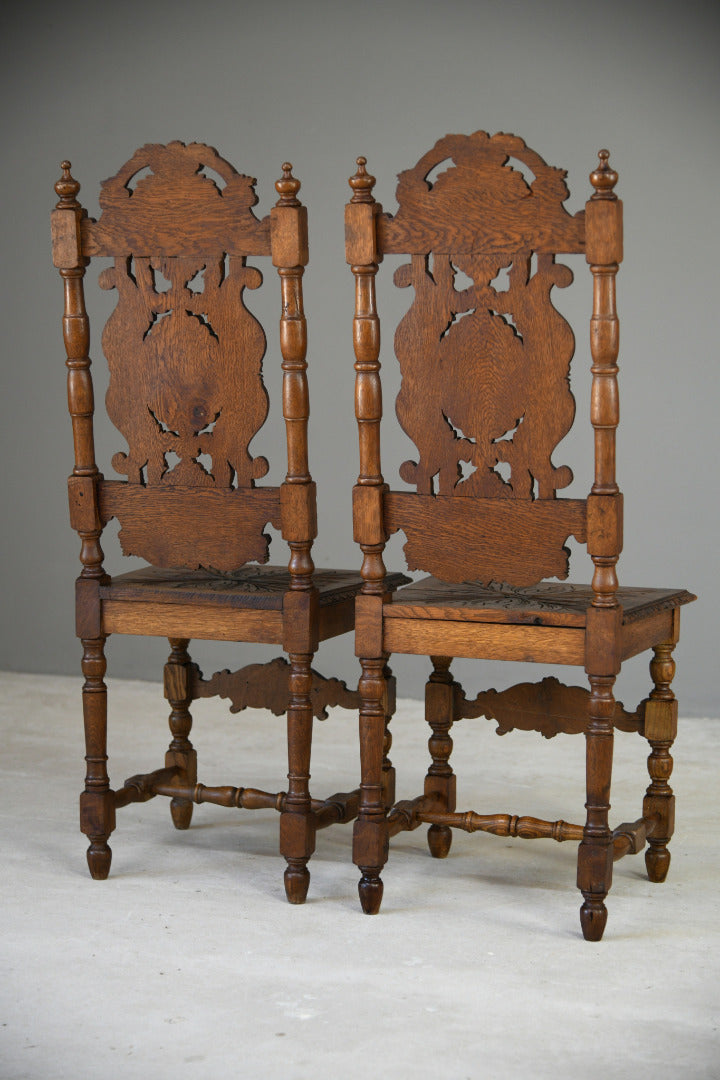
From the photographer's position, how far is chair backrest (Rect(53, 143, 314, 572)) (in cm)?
366

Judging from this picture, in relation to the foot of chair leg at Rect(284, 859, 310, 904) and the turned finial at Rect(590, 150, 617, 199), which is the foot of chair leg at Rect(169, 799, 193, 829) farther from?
the turned finial at Rect(590, 150, 617, 199)

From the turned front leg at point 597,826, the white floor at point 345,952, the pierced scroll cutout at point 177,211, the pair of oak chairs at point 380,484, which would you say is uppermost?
the pierced scroll cutout at point 177,211

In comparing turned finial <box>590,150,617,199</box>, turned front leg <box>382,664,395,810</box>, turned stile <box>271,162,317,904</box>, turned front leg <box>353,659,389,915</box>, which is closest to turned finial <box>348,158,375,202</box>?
turned stile <box>271,162,317,904</box>

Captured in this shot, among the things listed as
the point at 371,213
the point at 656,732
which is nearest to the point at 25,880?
the point at 656,732

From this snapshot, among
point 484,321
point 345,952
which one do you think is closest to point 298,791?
point 345,952

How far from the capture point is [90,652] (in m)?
3.93

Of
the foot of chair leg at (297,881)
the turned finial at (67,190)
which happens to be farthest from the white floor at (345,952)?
the turned finial at (67,190)

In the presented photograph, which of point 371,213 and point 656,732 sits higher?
point 371,213

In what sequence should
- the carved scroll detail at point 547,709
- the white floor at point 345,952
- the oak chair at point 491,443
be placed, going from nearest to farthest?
the white floor at point 345,952 < the oak chair at point 491,443 < the carved scroll detail at point 547,709

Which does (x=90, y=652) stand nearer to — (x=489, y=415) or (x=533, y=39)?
(x=489, y=415)

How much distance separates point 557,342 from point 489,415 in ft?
0.76

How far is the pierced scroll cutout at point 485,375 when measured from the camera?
3430mm

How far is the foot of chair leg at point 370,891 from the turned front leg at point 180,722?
2.67 ft

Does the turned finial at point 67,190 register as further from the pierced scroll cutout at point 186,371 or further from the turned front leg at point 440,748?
the turned front leg at point 440,748
